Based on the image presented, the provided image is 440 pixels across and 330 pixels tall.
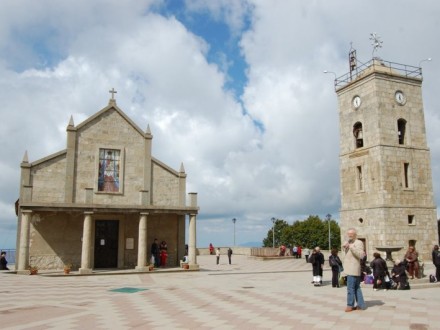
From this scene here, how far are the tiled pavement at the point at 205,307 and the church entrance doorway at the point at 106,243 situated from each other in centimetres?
717

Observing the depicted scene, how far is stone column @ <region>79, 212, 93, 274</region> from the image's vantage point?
74.4 feet

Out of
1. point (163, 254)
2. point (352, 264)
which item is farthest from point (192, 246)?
point (352, 264)

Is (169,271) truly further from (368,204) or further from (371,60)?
(371,60)

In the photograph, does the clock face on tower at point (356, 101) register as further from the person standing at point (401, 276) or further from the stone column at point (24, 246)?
the stone column at point (24, 246)

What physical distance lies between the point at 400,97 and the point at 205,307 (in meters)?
28.0

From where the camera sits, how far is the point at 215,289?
1647 cm

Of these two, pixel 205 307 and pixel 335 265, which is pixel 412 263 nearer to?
pixel 335 265

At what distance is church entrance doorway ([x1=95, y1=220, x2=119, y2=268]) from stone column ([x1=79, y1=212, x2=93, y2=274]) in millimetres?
2273

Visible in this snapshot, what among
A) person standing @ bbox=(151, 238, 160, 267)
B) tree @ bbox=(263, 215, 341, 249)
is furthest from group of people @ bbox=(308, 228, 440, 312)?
tree @ bbox=(263, 215, 341, 249)

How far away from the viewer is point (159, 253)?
26.8m

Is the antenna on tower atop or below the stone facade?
atop

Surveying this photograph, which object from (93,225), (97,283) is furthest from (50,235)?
(97,283)

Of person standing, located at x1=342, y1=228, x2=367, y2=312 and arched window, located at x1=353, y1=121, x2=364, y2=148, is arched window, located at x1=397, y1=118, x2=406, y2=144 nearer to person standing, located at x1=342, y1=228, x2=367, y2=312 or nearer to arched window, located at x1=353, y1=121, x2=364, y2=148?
arched window, located at x1=353, y1=121, x2=364, y2=148

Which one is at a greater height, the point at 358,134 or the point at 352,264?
the point at 358,134
